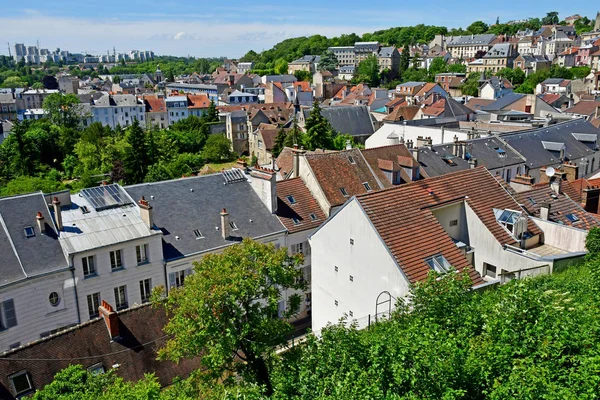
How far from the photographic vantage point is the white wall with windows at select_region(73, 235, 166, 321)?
23219 mm

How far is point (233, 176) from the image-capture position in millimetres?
31219

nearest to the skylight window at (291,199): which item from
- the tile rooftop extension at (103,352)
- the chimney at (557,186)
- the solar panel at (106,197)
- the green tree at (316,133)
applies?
the solar panel at (106,197)

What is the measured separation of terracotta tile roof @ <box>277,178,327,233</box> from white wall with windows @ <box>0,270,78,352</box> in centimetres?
1276

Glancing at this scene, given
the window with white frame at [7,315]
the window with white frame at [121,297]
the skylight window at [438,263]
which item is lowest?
the window with white frame at [121,297]

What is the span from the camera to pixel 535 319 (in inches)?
465

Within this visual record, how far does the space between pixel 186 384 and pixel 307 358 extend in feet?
14.7

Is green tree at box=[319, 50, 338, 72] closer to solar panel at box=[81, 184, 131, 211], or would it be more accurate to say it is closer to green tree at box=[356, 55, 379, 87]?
green tree at box=[356, 55, 379, 87]

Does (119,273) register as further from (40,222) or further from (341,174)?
(341,174)

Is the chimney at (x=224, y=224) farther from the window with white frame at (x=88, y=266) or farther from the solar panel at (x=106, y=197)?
the window with white frame at (x=88, y=266)

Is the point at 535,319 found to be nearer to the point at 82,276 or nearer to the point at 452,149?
the point at 82,276

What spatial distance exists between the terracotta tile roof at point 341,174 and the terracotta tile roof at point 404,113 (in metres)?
40.2

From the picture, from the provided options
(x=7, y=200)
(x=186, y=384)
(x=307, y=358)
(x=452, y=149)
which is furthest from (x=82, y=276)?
(x=452, y=149)

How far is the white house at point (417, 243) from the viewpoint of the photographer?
61.1 ft

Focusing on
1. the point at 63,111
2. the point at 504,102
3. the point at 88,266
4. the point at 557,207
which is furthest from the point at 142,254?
the point at 63,111
